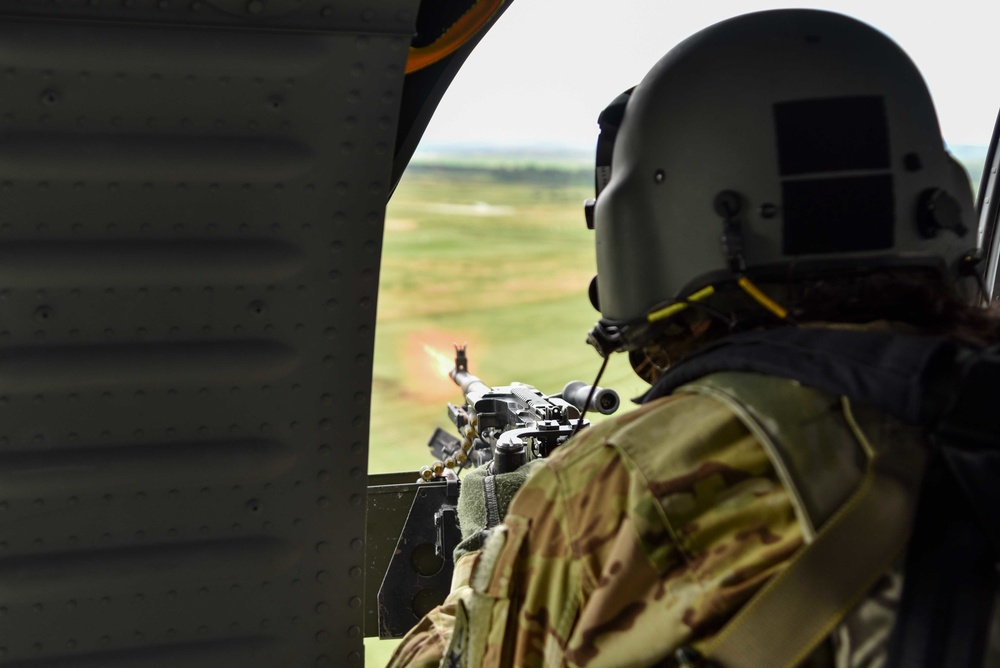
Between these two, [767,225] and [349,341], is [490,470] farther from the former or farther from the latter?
[767,225]

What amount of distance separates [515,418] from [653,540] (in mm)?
1373

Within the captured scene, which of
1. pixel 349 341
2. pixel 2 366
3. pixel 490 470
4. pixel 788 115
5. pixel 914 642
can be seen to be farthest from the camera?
pixel 490 470

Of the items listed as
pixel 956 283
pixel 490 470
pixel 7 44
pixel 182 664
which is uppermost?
pixel 7 44

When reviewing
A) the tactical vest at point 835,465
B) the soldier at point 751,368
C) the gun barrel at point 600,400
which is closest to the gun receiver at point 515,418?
the gun barrel at point 600,400

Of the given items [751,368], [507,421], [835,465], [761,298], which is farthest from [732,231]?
[507,421]

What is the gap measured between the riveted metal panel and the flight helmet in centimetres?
45

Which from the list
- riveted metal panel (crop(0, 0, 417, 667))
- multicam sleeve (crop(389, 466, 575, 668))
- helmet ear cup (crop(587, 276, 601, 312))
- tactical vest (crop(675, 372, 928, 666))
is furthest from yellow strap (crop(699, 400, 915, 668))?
riveted metal panel (crop(0, 0, 417, 667))

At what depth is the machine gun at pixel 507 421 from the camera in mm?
2080

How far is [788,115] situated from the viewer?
4.34 feet

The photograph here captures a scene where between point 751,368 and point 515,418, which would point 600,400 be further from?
point 751,368

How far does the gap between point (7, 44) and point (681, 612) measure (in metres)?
1.20

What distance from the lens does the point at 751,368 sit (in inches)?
41.6

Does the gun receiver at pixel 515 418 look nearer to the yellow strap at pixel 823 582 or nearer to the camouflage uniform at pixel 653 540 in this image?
the camouflage uniform at pixel 653 540

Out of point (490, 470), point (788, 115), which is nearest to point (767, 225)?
point (788, 115)
